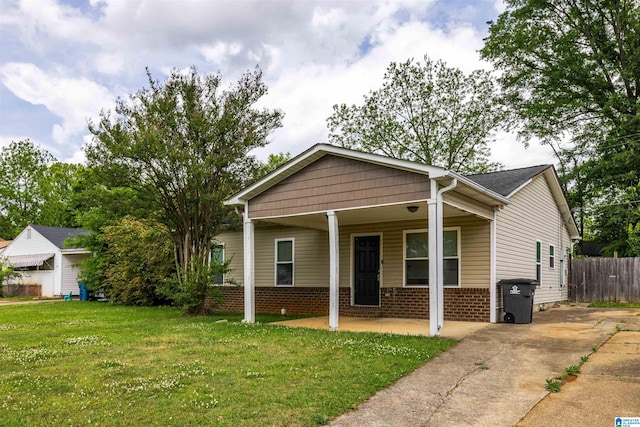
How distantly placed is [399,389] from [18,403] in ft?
13.1

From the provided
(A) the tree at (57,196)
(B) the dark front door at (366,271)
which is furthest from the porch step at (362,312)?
(A) the tree at (57,196)

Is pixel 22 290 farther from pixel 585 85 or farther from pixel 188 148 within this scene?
pixel 585 85

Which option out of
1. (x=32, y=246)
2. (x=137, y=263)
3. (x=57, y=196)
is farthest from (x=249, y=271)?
(x=57, y=196)

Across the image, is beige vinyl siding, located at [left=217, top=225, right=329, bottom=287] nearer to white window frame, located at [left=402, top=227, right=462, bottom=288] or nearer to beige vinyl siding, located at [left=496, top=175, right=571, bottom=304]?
white window frame, located at [left=402, top=227, right=462, bottom=288]

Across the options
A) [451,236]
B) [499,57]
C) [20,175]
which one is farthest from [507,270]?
[20,175]

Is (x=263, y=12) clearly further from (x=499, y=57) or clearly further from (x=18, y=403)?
(x=499, y=57)

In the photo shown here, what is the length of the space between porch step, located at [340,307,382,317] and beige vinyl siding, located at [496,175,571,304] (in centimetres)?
328

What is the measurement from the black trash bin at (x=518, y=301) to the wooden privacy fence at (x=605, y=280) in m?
8.35

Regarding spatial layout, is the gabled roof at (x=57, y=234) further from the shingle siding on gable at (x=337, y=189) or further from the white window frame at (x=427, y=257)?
the white window frame at (x=427, y=257)

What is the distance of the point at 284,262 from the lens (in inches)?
589

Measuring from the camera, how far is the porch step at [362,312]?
12.8m

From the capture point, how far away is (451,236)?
1168cm

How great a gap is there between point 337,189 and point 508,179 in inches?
213

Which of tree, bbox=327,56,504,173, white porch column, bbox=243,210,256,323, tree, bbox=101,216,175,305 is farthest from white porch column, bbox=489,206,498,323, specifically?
tree, bbox=327,56,504,173
